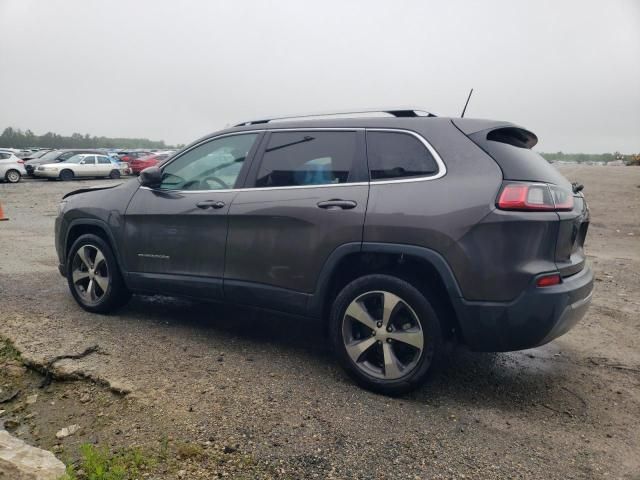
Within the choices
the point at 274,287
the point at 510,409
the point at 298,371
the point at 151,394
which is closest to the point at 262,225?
the point at 274,287

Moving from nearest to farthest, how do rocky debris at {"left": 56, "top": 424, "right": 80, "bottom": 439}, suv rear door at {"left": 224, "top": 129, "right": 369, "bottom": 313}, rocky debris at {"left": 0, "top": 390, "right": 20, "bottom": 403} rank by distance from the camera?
rocky debris at {"left": 56, "top": 424, "right": 80, "bottom": 439} → rocky debris at {"left": 0, "top": 390, "right": 20, "bottom": 403} → suv rear door at {"left": 224, "top": 129, "right": 369, "bottom": 313}

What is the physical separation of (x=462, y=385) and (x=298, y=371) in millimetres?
1153

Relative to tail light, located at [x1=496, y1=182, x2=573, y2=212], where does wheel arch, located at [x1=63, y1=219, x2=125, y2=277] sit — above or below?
below

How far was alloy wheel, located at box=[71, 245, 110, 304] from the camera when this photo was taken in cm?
478

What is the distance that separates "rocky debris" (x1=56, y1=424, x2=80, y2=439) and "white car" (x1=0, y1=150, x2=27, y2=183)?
24.8 meters

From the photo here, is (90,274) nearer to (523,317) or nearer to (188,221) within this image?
(188,221)

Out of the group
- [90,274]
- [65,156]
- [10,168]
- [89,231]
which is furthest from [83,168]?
[90,274]

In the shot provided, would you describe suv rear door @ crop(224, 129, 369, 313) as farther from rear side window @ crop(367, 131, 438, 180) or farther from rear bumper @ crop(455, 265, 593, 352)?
rear bumper @ crop(455, 265, 593, 352)

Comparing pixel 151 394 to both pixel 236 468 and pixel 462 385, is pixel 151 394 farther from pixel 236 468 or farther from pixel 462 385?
pixel 462 385

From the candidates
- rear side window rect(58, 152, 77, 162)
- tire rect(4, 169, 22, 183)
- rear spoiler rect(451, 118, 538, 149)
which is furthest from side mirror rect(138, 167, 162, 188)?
rear side window rect(58, 152, 77, 162)

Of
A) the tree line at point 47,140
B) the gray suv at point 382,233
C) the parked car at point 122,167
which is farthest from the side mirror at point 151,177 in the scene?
the tree line at point 47,140

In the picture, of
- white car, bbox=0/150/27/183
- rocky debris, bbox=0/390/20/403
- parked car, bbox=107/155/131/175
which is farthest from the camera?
parked car, bbox=107/155/131/175

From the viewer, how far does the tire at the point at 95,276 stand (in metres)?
4.72

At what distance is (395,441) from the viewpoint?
9.36 feet
